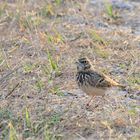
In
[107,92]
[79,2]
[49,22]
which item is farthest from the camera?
[79,2]

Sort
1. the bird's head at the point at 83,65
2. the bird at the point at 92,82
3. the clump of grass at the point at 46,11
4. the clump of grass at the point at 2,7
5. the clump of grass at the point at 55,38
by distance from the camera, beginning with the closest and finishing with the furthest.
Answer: the bird at the point at 92,82, the bird's head at the point at 83,65, the clump of grass at the point at 55,38, the clump of grass at the point at 2,7, the clump of grass at the point at 46,11

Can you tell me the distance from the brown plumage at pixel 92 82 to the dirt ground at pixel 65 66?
0.47ft

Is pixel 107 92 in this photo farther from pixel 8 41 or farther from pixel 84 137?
pixel 8 41

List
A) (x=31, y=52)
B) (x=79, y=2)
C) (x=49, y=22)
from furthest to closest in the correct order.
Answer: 1. (x=79, y=2)
2. (x=49, y=22)
3. (x=31, y=52)

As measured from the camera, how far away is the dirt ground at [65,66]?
21.5 feet

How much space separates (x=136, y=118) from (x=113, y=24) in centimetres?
418

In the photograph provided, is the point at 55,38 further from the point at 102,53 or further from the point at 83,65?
the point at 83,65

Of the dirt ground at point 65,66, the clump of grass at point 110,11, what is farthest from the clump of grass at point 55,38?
the clump of grass at point 110,11

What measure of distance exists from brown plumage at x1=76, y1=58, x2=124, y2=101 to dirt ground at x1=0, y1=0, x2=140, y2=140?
0.14 meters

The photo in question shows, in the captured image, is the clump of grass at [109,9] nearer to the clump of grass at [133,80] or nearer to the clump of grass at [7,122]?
the clump of grass at [133,80]

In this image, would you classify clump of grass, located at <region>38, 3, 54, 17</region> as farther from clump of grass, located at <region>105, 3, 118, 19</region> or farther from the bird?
the bird

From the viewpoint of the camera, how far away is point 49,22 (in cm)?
1055

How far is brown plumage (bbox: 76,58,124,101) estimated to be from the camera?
7.25m

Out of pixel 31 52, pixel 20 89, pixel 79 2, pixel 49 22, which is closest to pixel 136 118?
pixel 20 89
